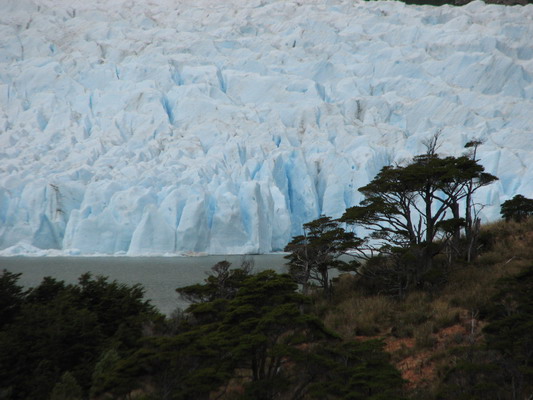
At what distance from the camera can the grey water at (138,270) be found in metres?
18.8

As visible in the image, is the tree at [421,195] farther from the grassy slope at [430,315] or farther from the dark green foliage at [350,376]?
the dark green foliage at [350,376]

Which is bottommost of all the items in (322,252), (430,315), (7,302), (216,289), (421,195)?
(430,315)

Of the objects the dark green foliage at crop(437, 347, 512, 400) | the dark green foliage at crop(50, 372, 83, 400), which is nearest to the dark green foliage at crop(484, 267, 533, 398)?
the dark green foliage at crop(437, 347, 512, 400)

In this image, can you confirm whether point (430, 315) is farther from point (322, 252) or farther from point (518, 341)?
point (322, 252)

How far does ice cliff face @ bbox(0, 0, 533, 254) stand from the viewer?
32125 mm

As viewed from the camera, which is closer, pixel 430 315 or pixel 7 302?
pixel 430 315

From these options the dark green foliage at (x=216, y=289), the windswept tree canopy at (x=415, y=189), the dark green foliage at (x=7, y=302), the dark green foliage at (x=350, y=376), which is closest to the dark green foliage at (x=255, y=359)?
the dark green foliage at (x=350, y=376)

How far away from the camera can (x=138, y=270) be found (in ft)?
82.0

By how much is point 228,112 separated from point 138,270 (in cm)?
2075

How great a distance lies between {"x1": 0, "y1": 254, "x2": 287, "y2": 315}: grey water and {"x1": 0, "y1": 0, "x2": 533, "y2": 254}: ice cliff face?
1577 mm

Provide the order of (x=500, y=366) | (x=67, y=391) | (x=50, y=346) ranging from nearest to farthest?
1. (x=500, y=366)
2. (x=67, y=391)
3. (x=50, y=346)

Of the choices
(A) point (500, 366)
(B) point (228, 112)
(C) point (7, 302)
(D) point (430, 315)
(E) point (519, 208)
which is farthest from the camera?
(B) point (228, 112)

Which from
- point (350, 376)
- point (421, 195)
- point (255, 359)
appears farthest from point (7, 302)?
point (421, 195)

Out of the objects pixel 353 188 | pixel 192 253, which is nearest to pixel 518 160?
pixel 353 188
